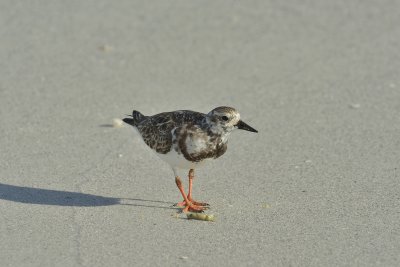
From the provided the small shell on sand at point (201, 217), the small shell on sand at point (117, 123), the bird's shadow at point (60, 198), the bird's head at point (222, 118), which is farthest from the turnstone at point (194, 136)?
the small shell on sand at point (117, 123)

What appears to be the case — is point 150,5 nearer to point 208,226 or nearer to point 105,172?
point 105,172

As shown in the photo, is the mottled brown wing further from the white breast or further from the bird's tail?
the bird's tail

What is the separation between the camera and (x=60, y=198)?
21.6 feet

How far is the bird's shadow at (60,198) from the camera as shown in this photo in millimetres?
6496

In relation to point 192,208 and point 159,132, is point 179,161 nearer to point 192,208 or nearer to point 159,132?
point 159,132

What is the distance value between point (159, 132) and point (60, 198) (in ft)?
3.41

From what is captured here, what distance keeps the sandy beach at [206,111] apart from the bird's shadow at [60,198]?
17 millimetres

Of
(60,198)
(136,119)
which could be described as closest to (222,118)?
(136,119)

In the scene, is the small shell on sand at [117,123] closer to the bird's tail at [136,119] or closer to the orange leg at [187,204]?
the bird's tail at [136,119]

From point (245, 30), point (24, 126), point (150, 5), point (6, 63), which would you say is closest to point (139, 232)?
point (24, 126)

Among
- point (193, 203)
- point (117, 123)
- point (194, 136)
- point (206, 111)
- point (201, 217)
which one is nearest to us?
point (194, 136)

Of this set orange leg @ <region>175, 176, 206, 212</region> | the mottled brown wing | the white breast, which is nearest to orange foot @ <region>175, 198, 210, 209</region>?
orange leg @ <region>175, 176, 206, 212</region>

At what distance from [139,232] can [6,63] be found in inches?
179

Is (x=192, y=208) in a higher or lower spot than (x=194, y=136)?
lower
